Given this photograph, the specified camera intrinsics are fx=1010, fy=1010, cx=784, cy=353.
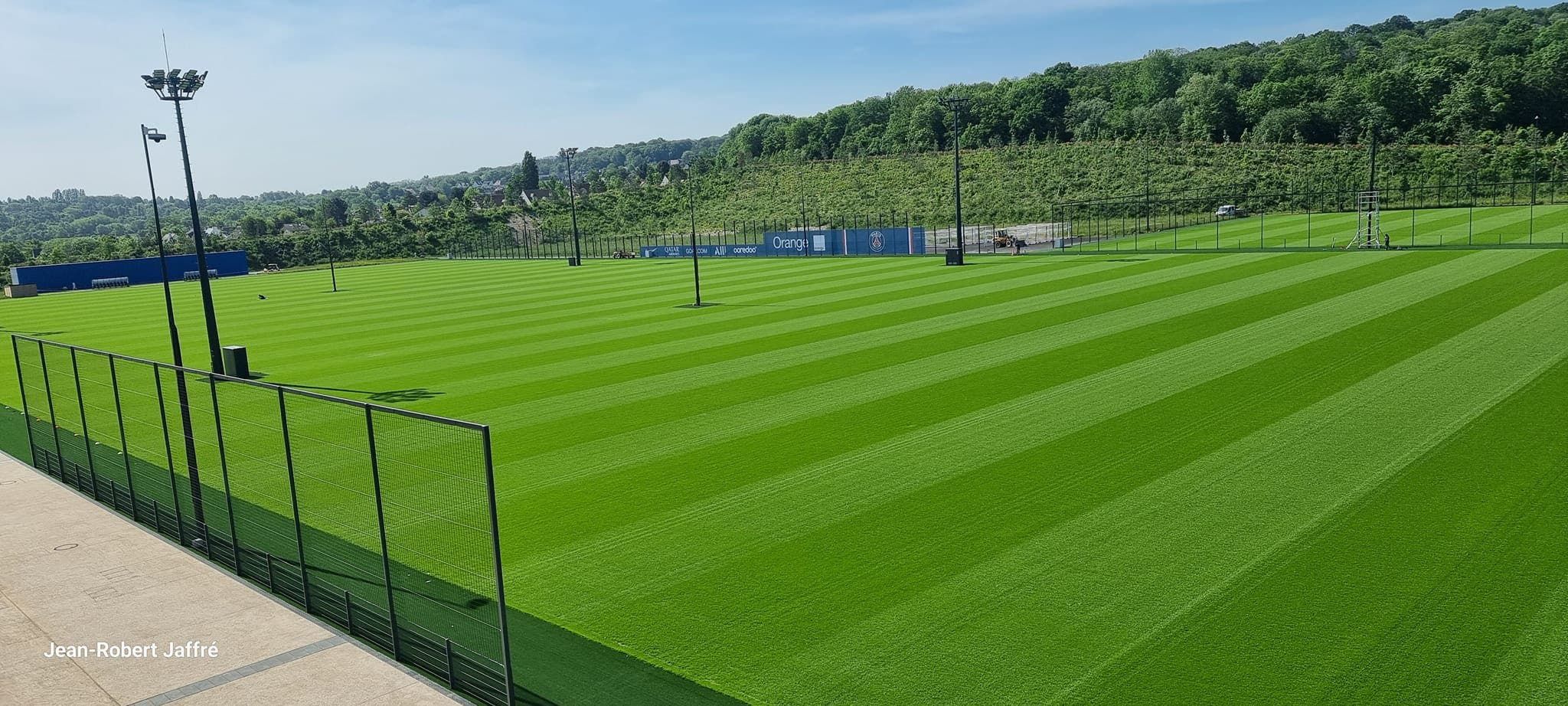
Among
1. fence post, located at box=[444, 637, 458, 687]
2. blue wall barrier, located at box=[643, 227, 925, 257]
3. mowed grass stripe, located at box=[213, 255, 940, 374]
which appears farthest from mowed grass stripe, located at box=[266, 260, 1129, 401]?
blue wall barrier, located at box=[643, 227, 925, 257]

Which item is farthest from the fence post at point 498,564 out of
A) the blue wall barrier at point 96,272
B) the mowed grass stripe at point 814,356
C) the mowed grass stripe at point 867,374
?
the blue wall barrier at point 96,272

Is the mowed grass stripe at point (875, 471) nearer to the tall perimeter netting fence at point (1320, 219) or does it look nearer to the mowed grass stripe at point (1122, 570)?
the mowed grass stripe at point (1122, 570)

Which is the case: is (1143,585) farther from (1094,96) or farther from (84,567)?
(1094,96)

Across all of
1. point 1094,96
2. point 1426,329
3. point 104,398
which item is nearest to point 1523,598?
point 1426,329

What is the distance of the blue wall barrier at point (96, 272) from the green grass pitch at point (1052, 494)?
2651 inches

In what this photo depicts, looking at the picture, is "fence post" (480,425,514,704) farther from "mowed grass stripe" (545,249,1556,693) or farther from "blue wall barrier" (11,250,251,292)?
"blue wall barrier" (11,250,251,292)

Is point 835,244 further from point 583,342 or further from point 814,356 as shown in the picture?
point 814,356

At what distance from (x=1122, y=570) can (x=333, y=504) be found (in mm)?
10317

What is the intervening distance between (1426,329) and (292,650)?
81.1ft

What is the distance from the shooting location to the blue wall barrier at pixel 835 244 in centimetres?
6819

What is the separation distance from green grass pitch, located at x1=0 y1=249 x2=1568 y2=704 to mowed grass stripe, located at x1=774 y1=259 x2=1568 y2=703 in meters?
0.04

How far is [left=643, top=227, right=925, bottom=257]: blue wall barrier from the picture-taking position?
224 feet

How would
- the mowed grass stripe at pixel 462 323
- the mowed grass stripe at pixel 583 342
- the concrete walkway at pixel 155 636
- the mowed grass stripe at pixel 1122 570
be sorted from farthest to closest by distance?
the mowed grass stripe at pixel 462 323, the mowed grass stripe at pixel 583 342, the concrete walkway at pixel 155 636, the mowed grass stripe at pixel 1122 570

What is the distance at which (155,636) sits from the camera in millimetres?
9867
